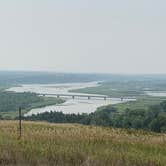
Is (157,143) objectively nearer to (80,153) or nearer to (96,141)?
(96,141)

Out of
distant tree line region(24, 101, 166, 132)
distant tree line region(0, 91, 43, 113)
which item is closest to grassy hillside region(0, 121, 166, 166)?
distant tree line region(24, 101, 166, 132)

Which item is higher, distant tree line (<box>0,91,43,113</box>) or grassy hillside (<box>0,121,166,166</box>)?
grassy hillside (<box>0,121,166,166</box>)

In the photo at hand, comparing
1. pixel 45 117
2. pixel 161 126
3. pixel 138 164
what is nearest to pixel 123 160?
pixel 138 164

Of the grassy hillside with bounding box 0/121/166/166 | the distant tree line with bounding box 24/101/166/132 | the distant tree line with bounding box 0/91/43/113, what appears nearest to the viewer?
the grassy hillside with bounding box 0/121/166/166

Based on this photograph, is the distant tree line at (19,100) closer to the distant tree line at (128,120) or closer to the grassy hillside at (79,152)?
the distant tree line at (128,120)

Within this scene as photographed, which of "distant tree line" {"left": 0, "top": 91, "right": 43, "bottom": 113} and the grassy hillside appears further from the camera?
"distant tree line" {"left": 0, "top": 91, "right": 43, "bottom": 113}

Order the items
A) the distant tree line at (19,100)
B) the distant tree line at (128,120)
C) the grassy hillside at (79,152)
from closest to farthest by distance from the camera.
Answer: the grassy hillside at (79,152), the distant tree line at (128,120), the distant tree line at (19,100)

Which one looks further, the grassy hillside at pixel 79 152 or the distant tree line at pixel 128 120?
the distant tree line at pixel 128 120

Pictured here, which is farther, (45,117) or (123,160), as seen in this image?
(45,117)

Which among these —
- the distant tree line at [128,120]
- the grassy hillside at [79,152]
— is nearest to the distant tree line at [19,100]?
the distant tree line at [128,120]

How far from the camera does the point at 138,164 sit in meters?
7.95

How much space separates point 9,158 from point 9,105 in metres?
63.1

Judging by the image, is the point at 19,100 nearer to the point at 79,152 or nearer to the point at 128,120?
the point at 128,120

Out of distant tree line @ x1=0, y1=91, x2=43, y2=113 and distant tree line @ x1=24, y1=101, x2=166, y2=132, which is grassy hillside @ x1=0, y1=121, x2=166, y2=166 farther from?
distant tree line @ x1=0, y1=91, x2=43, y2=113
